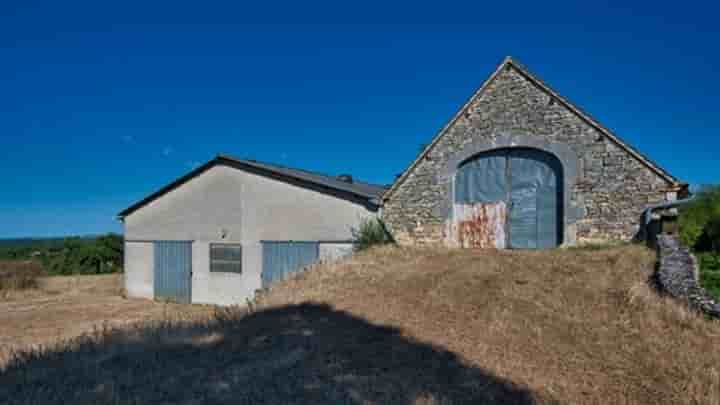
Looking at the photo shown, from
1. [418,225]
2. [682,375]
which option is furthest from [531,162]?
[682,375]

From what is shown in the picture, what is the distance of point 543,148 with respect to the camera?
10.7 metres

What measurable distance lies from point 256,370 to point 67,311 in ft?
42.1

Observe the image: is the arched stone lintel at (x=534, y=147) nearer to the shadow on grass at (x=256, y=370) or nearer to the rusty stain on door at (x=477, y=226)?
the rusty stain on door at (x=477, y=226)

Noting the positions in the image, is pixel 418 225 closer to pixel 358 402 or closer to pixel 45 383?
pixel 358 402

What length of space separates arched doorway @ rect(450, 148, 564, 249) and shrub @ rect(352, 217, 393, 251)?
7.74 feet

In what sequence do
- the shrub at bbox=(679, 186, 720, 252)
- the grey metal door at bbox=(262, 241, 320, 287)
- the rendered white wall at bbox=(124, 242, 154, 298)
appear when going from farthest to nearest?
1. the rendered white wall at bbox=(124, 242, 154, 298)
2. the grey metal door at bbox=(262, 241, 320, 287)
3. the shrub at bbox=(679, 186, 720, 252)

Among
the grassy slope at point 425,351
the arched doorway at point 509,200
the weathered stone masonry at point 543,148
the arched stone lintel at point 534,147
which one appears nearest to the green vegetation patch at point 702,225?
the weathered stone masonry at point 543,148

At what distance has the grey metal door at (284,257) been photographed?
515 inches

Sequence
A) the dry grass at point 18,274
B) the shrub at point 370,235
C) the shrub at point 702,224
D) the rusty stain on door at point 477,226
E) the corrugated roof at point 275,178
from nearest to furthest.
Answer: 1. the rusty stain on door at point 477,226
2. the shrub at point 702,224
3. the shrub at point 370,235
4. the corrugated roof at point 275,178
5. the dry grass at point 18,274

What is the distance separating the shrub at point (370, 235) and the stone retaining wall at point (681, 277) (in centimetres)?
739

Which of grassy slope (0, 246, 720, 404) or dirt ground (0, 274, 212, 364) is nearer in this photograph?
grassy slope (0, 246, 720, 404)

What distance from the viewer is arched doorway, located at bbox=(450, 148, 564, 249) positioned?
10.8m

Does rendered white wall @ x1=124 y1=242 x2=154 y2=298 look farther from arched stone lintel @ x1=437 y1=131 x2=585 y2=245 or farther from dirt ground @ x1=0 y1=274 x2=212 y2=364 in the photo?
arched stone lintel @ x1=437 y1=131 x2=585 y2=245

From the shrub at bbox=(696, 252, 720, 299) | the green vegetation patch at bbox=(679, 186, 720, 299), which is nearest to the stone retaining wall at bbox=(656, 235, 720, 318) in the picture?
the shrub at bbox=(696, 252, 720, 299)
